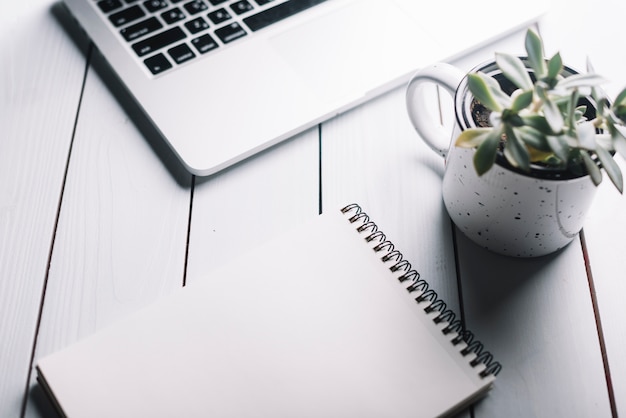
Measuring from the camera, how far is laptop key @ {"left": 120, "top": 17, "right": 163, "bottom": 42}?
Result: 0.71m

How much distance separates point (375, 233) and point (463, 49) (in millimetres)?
251

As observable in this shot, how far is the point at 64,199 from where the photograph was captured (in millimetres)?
625

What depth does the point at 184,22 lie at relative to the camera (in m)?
0.72

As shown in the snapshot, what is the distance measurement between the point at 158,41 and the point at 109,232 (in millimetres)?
221

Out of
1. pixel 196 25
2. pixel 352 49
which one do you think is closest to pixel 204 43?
pixel 196 25

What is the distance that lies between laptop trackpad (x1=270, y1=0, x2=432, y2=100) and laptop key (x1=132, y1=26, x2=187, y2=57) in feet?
0.32

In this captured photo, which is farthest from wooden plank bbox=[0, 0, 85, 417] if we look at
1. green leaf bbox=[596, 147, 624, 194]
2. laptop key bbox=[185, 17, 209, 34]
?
green leaf bbox=[596, 147, 624, 194]

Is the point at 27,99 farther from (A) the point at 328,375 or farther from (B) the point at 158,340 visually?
(A) the point at 328,375

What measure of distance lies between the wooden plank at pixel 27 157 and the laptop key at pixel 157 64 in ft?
0.26

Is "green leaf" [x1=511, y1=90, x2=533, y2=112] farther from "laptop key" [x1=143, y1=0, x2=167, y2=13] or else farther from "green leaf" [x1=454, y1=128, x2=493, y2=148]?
"laptop key" [x1=143, y1=0, x2=167, y2=13]

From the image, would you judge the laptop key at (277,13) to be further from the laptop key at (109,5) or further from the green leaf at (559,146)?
the green leaf at (559,146)

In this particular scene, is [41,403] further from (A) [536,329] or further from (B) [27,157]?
(A) [536,329]

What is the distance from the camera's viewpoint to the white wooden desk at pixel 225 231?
0.55 metres

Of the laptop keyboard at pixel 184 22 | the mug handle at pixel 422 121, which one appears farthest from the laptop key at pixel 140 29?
the mug handle at pixel 422 121
